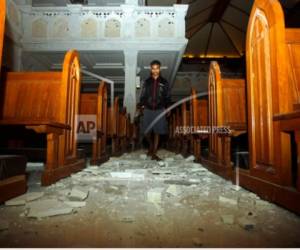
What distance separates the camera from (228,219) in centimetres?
145

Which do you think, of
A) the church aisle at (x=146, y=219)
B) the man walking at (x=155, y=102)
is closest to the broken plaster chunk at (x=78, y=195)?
the church aisle at (x=146, y=219)

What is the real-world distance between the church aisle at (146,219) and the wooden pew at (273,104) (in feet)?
0.50

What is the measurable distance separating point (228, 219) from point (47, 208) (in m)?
1.12

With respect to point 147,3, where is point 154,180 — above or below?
below

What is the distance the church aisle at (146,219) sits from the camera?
1.18 metres

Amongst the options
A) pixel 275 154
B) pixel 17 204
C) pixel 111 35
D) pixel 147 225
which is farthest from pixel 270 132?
pixel 111 35

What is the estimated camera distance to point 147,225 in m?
1.38

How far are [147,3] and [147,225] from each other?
14.9 m

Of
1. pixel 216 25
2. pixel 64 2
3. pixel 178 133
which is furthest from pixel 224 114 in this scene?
pixel 216 25

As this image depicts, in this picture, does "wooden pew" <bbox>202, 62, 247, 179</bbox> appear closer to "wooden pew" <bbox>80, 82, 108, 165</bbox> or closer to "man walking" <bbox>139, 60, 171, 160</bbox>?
"man walking" <bbox>139, 60, 171, 160</bbox>

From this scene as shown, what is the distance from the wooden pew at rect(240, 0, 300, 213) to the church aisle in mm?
154

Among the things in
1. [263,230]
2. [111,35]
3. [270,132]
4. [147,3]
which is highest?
[147,3]

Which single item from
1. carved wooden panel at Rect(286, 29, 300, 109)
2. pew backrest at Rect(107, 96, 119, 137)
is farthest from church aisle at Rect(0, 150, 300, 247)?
pew backrest at Rect(107, 96, 119, 137)

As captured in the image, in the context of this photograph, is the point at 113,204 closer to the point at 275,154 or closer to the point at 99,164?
the point at 275,154
